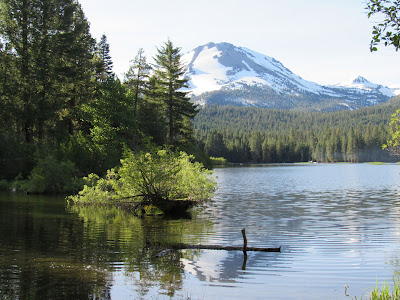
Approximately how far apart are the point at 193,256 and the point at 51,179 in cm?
2543

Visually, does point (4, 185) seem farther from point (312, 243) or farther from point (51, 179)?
point (312, 243)

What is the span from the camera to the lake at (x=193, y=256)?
1045 centimetres

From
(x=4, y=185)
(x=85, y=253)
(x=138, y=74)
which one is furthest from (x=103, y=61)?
(x=85, y=253)

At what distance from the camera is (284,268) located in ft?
41.2

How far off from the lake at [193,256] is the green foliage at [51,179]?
34.0 ft

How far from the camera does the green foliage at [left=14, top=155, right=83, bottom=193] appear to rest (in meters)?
35.7

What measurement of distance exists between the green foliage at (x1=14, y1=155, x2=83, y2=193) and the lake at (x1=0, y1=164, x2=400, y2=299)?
Answer: 1036 centimetres

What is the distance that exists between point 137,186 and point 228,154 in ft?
503

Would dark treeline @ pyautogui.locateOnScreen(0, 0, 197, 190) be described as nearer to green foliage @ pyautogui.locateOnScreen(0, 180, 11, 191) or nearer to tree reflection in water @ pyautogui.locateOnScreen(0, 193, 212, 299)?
green foliage @ pyautogui.locateOnScreen(0, 180, 11, 191)

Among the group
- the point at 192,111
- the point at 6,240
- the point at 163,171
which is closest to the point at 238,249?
the point at 6,240

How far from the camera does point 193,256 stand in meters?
14.2

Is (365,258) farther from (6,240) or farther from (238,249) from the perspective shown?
(6,240)

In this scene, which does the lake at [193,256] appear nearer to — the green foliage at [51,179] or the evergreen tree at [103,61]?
the green foliage at [51,179]

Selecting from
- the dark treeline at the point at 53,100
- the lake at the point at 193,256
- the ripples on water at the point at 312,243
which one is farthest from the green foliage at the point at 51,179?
the ripples on water at the point at 312,243
